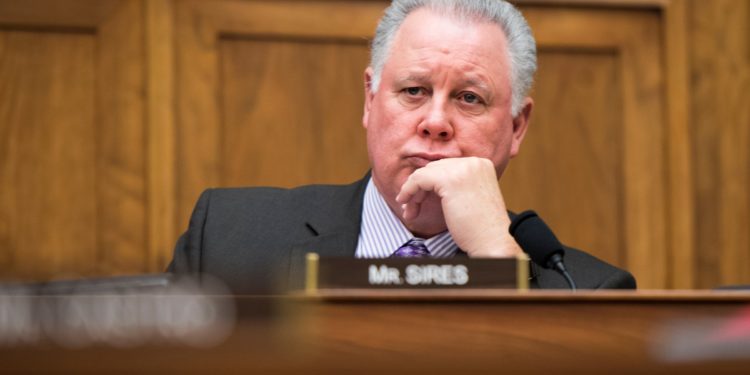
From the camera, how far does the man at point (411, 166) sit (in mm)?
2094

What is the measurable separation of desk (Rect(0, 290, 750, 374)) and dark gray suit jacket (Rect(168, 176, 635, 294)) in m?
0.98

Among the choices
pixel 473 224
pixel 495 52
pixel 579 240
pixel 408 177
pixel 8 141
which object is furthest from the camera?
pixel 579 240

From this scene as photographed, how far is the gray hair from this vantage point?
226 cm

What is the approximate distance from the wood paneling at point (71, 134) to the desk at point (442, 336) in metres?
2.13

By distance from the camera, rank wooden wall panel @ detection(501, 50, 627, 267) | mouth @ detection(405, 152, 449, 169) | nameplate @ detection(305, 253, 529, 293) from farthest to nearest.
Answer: wooden wall panel @ detection(501, 50, 627, 267), mouth @ detection(405, 152, 449, 169), nameplate @ detection(305, 253, 529, 293)

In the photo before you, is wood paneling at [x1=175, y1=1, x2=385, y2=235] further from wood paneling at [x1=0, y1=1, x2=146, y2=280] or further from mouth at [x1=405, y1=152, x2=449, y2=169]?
mouth at [x1=405, y1=152, x2=449, y2=169]

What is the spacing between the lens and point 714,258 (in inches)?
132

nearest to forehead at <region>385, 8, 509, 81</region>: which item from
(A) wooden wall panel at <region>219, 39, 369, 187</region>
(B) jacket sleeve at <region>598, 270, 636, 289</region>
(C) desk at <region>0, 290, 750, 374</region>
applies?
(B) jacket sleeve at <region>598, 270, 636, 289</region>

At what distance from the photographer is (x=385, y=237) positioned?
220 centimetres

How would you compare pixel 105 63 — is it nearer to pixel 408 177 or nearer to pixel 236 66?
pixel 236 66

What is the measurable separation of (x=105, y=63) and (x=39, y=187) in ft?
1.25

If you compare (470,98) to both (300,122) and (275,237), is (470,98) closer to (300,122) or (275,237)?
(275,237)

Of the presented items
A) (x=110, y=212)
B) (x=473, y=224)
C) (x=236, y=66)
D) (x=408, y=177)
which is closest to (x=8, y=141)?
(x=110, y=212)

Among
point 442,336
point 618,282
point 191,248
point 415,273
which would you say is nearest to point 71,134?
point 191,248
